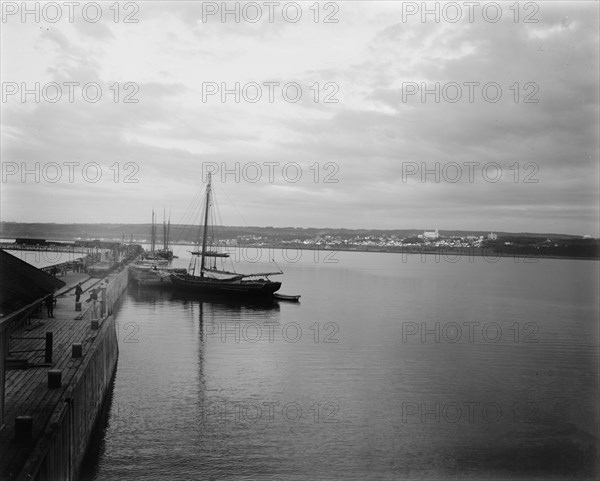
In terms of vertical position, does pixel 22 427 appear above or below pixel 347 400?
above

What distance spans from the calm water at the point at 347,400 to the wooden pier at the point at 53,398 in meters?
1.62

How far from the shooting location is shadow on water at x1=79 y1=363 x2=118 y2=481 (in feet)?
48.9

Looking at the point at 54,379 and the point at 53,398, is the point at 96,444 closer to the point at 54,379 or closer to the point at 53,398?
the point at 54,379

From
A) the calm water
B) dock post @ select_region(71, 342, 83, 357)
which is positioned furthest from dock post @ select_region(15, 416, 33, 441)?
dock post @ select_region(71, 342, 83, 357)

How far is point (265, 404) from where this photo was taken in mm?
21953

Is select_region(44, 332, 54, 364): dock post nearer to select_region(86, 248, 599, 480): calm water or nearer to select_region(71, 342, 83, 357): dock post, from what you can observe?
select_region(71, 342, 83, 357): dock post

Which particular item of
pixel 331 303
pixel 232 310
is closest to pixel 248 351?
pixel 232 310

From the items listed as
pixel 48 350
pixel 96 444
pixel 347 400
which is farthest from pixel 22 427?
pixel 347 400

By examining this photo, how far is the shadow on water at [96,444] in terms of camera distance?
14912 millimetres

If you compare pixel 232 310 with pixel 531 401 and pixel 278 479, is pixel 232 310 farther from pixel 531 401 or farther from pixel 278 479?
pixel 278 479

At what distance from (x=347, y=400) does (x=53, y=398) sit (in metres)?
12.6

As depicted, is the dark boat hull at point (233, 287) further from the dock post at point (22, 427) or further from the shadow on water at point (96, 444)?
the dock post at point (22, 427)

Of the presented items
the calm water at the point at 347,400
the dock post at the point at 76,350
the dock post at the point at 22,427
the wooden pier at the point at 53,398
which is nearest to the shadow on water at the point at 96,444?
the calm water at the point at 347,400

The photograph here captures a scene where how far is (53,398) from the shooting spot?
12.9 metres
